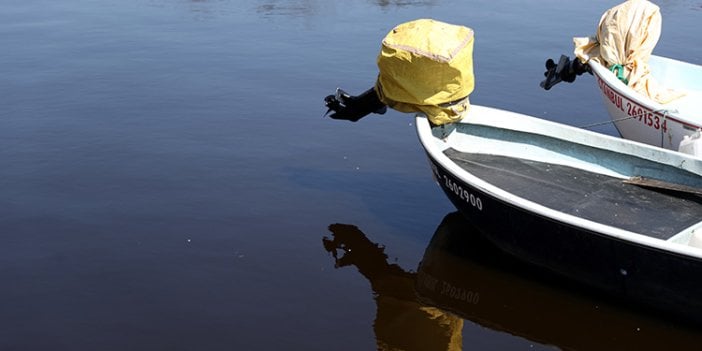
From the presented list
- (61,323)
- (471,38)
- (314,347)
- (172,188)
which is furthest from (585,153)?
(61,323)

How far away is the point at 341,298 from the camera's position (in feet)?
25.2

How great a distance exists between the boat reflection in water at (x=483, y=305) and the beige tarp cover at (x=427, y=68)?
130 centimetres

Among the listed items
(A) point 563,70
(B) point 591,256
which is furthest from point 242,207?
(A) point 563,70

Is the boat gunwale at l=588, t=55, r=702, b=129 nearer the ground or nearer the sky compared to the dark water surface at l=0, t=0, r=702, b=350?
nearer the sky

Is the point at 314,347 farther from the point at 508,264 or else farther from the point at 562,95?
the point at 562,95

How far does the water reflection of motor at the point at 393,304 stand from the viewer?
7.10 m

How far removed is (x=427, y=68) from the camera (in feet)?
26.7

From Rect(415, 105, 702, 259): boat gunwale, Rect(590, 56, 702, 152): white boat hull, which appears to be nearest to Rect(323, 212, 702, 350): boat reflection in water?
Rect(415, 105, 702, 259): boat gunwale

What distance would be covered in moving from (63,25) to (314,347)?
11.2m

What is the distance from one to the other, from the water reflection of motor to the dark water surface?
0.02 metres

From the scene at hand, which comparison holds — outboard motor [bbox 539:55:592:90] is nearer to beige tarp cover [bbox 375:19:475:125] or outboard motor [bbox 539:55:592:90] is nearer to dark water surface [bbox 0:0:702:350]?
dark water surface [bbox 0:0:702:350]

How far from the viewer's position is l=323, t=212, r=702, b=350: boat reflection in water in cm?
711

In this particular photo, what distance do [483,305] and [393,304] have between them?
2.40ft

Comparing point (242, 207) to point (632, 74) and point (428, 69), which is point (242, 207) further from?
point (632, 74)
